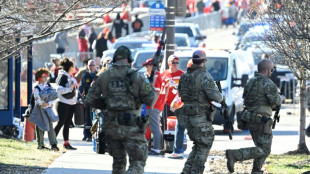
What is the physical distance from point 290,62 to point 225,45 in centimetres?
3321

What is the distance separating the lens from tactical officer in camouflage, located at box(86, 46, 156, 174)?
9.92m

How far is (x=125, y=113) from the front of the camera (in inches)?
392

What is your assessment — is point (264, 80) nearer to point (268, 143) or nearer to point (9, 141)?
point (268, 143)

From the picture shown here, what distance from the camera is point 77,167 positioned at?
13.3 meters

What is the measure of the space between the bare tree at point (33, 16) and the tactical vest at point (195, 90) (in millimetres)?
1303

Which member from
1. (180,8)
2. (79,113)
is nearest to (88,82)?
(79,113)

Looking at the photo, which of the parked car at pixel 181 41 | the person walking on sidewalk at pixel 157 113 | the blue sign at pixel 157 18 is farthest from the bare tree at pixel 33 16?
the parked car at pixel 181 41

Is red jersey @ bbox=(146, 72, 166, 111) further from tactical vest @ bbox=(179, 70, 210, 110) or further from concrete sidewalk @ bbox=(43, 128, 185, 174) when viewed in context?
tactical vest @ bbox=(179, 70, 210, 110)

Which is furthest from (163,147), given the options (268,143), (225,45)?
(225,45)

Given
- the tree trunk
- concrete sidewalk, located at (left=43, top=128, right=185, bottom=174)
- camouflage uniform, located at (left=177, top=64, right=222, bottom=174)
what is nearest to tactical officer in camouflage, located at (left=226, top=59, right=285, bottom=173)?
camouflage uniform, located at (left=177, top=64, right=222, bottom=174)

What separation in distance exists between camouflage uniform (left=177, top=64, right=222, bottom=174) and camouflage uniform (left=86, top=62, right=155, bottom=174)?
1701 mm

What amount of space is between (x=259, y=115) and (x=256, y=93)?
29 cm

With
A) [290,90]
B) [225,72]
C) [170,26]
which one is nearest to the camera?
[170,26]

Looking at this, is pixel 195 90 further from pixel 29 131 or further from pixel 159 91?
pixel 29 131
